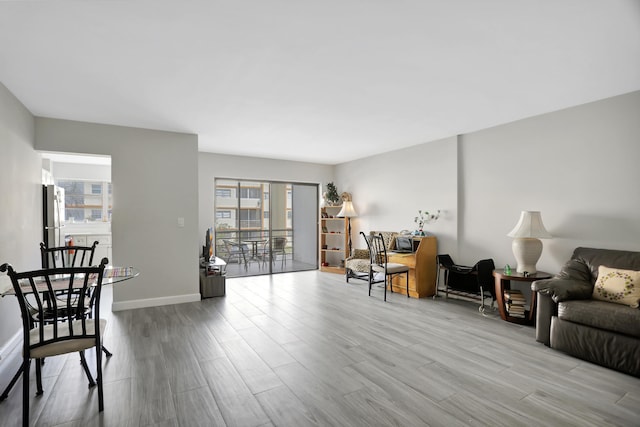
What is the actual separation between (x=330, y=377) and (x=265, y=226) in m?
4.63

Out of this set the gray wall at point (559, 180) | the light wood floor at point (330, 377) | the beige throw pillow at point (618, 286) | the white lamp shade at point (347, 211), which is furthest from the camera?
the white lamp shade at point (347, 211)

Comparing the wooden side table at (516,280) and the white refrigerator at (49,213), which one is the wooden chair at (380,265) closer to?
the wooden side table at (516,280)

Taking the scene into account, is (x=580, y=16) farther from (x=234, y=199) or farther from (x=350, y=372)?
(x=234, y=199)

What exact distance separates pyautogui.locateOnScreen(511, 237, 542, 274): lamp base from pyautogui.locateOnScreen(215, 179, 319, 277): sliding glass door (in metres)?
4.59

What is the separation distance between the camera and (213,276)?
502 centimetres

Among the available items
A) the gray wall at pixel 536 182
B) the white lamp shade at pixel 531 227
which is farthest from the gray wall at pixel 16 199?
the gray wall at pixel 536 182

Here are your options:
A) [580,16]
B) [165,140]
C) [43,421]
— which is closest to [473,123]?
[580,16]

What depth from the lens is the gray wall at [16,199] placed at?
115 inches

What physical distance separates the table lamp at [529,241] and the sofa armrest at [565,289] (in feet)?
1.82

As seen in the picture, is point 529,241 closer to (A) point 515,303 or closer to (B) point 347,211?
(A) point 515,303

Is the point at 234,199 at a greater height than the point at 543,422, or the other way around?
the point at 234,199

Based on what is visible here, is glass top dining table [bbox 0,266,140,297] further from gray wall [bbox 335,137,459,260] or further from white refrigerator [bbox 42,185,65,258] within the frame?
gray wall [bbox 335,137,459,260]

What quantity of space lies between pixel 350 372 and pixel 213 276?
309cm

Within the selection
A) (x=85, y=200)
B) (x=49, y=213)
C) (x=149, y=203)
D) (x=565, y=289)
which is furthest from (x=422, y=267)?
(x=85, y=200)
